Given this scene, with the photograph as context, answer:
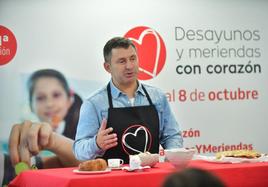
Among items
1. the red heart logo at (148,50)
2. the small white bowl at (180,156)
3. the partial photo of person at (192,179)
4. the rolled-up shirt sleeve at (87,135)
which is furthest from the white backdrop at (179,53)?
→ the partial photo of person at (192,179)

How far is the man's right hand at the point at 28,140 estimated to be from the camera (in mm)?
4652

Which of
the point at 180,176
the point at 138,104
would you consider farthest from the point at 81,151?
the point at 180,176

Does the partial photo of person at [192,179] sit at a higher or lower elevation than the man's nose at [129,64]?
lower

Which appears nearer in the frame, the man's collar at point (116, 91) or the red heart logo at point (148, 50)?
the man's collar at point (116, 91)

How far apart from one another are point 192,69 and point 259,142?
1.12 meters

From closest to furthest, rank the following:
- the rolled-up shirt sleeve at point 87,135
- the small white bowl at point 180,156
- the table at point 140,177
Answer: the table at point 140,177 < the small white bowl at point 180,156 < the rolled-up shirt sleeve at point 87,135

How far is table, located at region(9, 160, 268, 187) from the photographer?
233 centimetres

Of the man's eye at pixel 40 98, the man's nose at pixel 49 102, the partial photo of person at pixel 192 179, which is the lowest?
the partial photo of person at pixel 192 179

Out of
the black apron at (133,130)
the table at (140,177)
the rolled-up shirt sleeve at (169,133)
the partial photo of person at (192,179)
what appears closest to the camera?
the partial photo of person at (192,179)

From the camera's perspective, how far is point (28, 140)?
185 inches

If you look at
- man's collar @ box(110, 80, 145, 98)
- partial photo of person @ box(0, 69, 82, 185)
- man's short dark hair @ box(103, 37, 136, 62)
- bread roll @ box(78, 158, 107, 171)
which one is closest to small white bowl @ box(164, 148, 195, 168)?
bread roll @ box(78, 158, 107, 171)

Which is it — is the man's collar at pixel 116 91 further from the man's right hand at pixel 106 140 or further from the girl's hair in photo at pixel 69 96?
the girl's hair in photo at pixel 69 96

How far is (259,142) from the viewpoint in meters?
Answer: 5.35

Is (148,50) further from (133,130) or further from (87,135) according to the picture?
(87,135)
